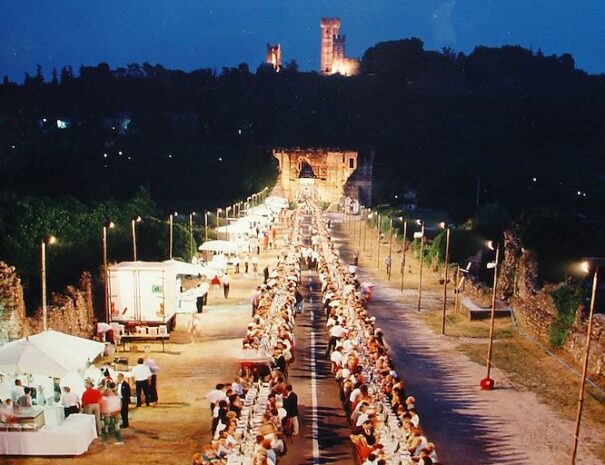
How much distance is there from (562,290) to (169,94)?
370 feet

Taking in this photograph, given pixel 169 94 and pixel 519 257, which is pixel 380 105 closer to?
pixel 169 94

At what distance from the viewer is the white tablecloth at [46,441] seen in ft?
45.4

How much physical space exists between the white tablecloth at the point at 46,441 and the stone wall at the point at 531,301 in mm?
13698

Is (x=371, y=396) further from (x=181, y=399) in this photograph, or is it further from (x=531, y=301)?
(x=531, y=301)

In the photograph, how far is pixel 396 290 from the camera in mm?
35656

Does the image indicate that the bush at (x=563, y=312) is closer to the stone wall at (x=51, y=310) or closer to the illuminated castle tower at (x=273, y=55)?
the stone wall at (x=51, y=310)

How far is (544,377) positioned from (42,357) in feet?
44.3

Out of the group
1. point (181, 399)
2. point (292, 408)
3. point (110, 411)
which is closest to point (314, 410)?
point (292, 408)

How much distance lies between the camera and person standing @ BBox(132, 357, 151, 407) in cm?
1669

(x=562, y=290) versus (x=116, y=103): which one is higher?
(x=116, y=103)

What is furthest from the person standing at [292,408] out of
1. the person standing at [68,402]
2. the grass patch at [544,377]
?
the grass patch at [544,377]

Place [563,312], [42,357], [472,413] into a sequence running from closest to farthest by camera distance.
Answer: [42,357]
[472,413]
[563,312]

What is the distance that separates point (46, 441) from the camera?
45.6 ft

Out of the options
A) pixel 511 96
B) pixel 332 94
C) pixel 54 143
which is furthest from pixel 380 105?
pixel 54 143
